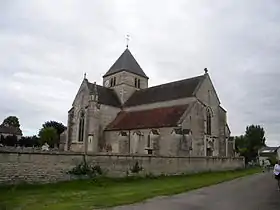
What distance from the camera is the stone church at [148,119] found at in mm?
35531

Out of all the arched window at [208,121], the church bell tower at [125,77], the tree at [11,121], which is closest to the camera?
the arched window at [208,121]

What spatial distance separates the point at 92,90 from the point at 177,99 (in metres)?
11.5

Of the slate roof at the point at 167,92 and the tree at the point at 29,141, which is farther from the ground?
the slate roof at the point at 167,92

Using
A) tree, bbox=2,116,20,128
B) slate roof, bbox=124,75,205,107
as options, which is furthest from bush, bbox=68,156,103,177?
tree, bbox=2,116,20,128

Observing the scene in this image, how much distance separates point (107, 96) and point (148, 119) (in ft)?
32.3

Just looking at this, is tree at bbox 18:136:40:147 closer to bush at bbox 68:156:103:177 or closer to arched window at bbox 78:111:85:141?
arched window at bbox 78:111:85:141

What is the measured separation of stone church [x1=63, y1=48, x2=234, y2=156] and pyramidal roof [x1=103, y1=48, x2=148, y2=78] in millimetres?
214

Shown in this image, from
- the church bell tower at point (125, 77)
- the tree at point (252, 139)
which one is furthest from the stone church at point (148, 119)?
the tree at point (252, 139)

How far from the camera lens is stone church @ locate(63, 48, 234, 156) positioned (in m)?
35.5

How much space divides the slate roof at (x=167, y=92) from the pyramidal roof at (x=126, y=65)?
14.1 ft

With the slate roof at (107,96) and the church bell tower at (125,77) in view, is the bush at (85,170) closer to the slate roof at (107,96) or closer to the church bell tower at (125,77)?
the slate roof at (107,96)

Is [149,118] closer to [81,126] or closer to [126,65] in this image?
[81,126]

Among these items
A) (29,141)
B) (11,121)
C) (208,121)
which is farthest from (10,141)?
(208,121)

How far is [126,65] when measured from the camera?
50.1m
